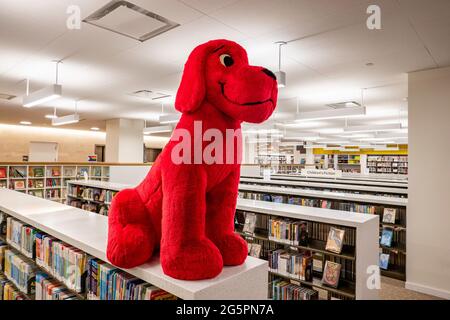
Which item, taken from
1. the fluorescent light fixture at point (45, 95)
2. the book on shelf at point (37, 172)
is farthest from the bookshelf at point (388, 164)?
the fluorescent light fixture at point (45, 95)

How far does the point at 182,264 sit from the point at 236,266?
0.28 meters

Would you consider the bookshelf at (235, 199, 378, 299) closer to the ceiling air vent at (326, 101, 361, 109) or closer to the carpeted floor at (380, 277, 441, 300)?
the carpeted floor at (380, 277, 441, 300)

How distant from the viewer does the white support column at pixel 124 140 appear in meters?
10.2

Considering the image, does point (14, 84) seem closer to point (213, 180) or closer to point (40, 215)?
point (40, 215)

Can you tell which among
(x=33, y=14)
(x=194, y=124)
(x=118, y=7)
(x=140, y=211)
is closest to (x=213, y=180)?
(x=194, y=124)

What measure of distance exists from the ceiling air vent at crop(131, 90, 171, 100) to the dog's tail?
5.36 meters

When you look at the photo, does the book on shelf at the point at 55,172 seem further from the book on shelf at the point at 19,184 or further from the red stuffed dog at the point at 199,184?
the red stuffed dog at the point at 199,184

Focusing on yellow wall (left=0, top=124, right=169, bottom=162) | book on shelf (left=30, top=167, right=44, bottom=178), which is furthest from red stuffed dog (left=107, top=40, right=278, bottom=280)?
yellow wall (left=0, top=124, right=169, bottom=162)

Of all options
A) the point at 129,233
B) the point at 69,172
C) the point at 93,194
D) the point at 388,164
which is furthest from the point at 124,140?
the point at 388,164

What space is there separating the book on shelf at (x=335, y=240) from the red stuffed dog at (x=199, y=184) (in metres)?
1.72

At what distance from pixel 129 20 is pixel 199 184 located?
262 centimetres

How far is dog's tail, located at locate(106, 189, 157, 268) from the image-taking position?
116 cm

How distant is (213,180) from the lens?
115 cm

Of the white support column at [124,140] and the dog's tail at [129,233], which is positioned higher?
the white support column at [124,140]
